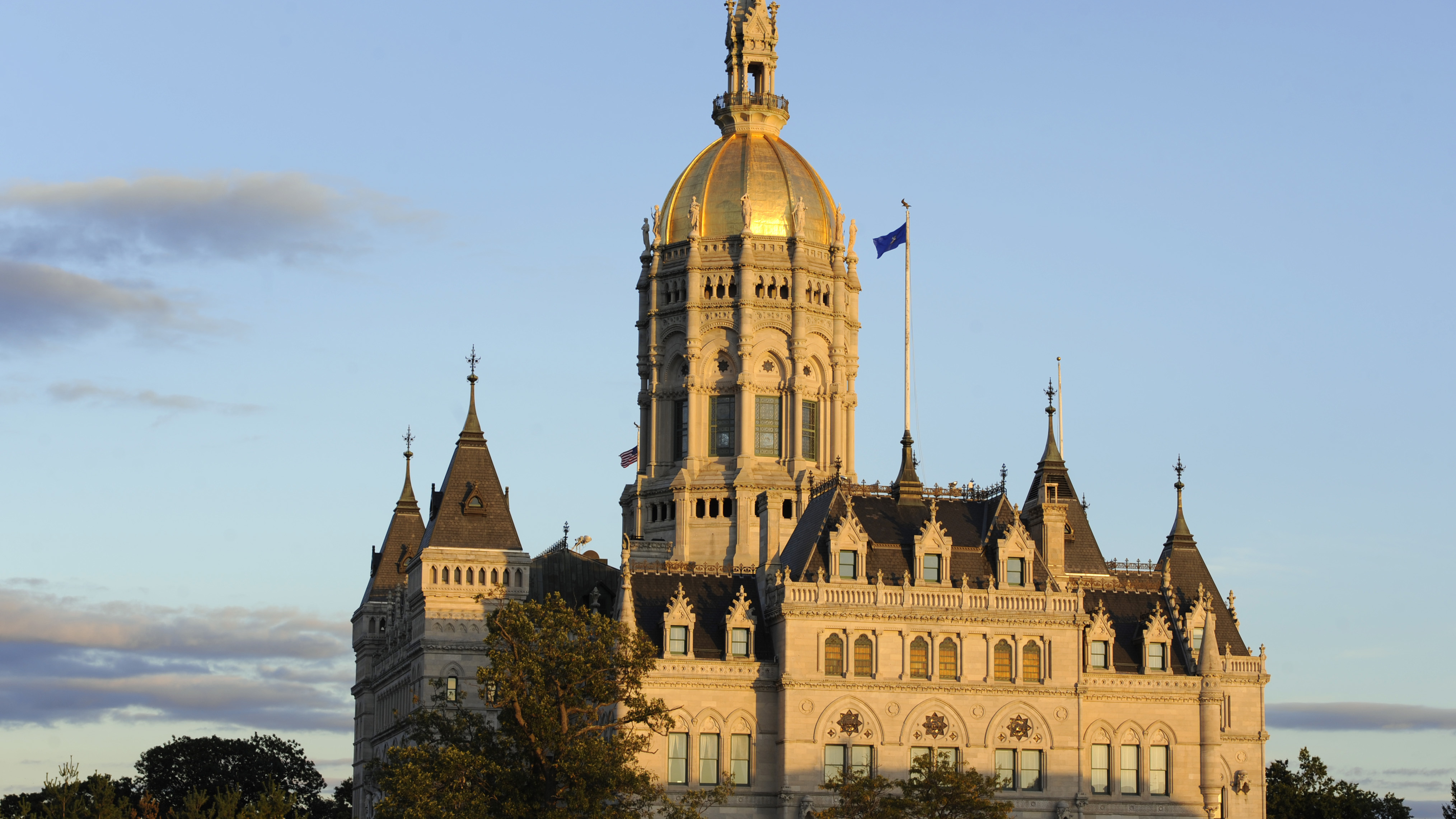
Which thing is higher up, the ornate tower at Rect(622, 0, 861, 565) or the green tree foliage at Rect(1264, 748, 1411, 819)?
the ornate tower at Rect(622, 0, 861, 565)

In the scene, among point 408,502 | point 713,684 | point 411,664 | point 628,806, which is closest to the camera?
point 628,806

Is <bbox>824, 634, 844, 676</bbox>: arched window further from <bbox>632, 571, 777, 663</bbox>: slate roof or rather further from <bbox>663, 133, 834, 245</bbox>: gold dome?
<bbox>663, 133, 834, 245</bbox>: gold dome

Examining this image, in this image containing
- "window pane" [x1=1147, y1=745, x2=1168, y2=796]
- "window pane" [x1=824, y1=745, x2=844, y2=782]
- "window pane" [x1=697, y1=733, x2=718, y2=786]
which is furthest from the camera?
"window pane" [x1=1147, y1=745, x2=1168, y2=796]

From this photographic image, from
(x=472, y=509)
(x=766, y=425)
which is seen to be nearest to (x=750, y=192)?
(x=766, y=425)

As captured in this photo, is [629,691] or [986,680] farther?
[986,680]

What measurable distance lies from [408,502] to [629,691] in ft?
151

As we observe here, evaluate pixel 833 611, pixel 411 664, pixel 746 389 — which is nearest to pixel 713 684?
pixel 833 611

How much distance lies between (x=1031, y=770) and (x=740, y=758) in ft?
43.1

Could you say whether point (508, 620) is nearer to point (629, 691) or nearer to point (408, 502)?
point (629, 691)

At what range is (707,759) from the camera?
4491 inches

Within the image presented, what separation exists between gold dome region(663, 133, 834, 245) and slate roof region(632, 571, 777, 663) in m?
38.4

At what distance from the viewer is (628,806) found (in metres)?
102

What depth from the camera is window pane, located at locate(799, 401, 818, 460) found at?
15125 cm

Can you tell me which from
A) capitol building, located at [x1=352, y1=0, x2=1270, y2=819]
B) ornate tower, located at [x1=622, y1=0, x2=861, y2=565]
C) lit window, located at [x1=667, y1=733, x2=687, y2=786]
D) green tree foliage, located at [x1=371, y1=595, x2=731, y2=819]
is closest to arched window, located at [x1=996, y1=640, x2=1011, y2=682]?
capitol building, located at [x1=352, y1=0, x2=1270, y2=819]
